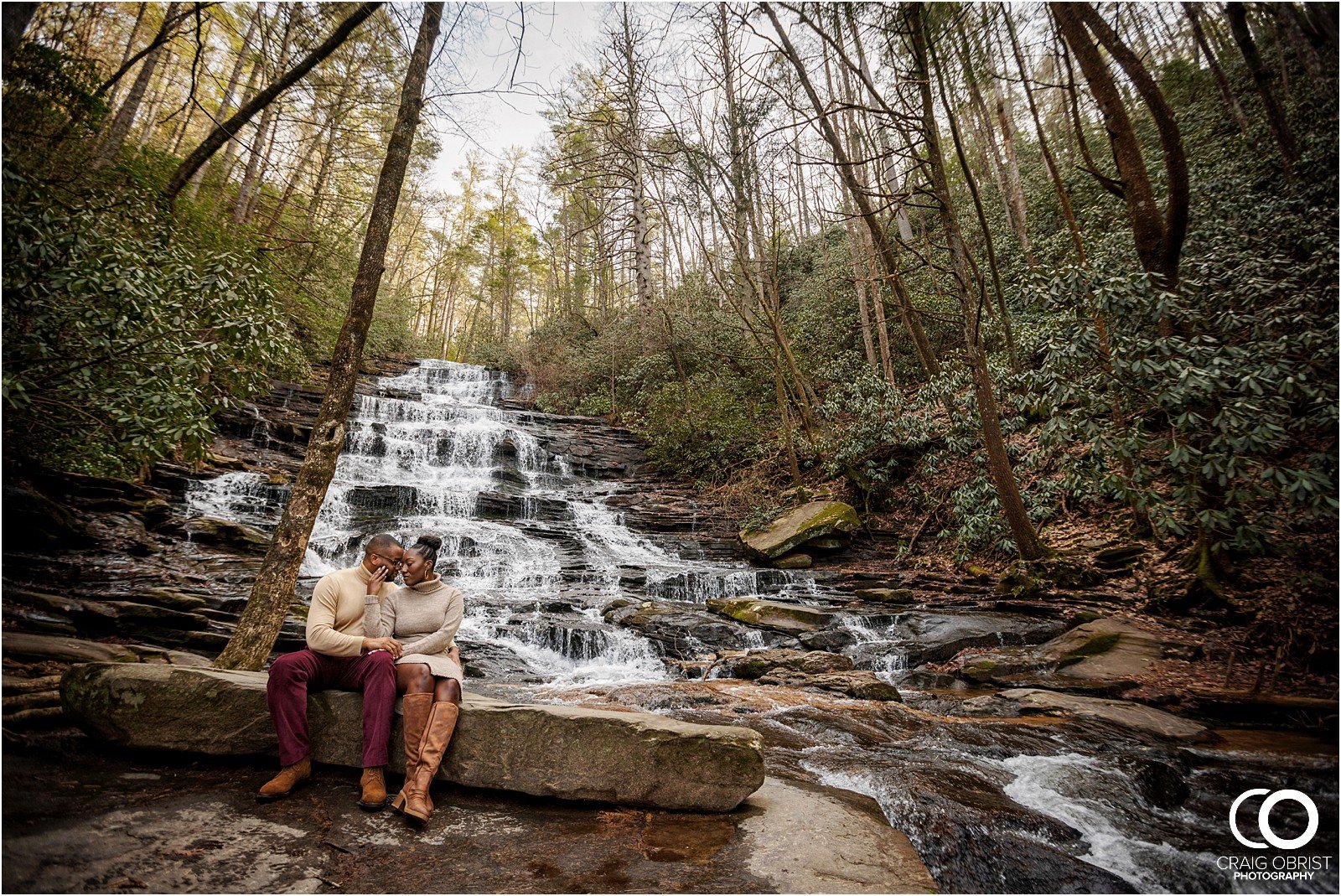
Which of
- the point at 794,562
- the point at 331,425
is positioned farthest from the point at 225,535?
the point at 794,562

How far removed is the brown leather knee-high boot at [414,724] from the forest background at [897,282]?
8.84 feet

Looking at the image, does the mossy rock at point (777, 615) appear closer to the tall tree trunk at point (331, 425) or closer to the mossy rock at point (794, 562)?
the mossy rock at point (794, 562)

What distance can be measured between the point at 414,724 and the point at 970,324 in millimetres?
7725

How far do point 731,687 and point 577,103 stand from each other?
46.2 ft

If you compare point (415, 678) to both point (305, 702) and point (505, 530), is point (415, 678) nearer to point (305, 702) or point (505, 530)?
point (305, 702)

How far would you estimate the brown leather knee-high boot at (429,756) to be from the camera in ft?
8.14

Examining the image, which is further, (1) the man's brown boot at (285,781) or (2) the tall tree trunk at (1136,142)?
(2) the tall tree trunk at (1136,142)

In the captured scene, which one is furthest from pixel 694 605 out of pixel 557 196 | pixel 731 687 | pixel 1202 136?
pixel 557 196

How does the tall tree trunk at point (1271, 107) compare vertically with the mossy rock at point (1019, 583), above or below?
above

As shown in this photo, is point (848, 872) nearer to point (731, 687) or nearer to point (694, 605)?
point (731, 687)

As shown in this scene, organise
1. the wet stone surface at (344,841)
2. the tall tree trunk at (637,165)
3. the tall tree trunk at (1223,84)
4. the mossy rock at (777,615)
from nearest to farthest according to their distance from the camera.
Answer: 1. the wet stone surface at (344,841)
2. the mossy rock at (777,615)
3. the tall tree trunk at (1223,84)
4. the tall tree trunk at (637,165)

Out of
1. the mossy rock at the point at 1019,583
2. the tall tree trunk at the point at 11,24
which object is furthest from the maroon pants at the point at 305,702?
the mossy rock at the point at 1019,583

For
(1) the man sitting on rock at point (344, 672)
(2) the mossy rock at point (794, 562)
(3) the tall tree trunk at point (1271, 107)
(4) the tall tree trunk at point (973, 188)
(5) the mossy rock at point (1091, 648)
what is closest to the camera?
(1) the man sitting on rock at point (344, 672)

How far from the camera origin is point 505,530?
11.2 meters
